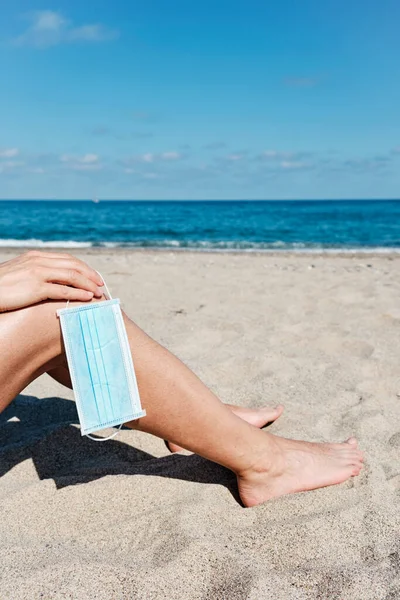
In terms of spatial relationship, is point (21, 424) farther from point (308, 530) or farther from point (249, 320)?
point (249, 320)

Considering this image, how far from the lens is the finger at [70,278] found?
152 cm

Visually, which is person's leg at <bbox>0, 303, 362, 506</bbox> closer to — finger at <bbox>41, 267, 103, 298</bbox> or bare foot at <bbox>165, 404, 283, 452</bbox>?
finger at <bbox>41, 267, 103, 298</bbox>

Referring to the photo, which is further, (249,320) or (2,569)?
(249,320)

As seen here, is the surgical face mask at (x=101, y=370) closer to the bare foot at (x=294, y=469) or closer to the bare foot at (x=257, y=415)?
the bare foot at (x=294, y=469)

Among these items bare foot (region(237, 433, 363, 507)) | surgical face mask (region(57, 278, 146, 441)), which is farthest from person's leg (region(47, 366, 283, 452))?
surgical face mask (region(57, 278, 146, 441))

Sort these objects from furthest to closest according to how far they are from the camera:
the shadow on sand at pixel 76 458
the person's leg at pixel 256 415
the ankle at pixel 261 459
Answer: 1. the person's leg at pixel 256 415
2. the shadow on sand at pixel 76 458
3. the ankle at pixel 261 459

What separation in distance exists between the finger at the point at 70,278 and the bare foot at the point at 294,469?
0.78 m

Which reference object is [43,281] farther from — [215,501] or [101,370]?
[215,501]

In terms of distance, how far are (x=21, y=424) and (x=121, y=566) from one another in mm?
1211

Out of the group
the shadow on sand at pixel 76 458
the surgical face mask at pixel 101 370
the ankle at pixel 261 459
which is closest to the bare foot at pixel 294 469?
the ankle at pixel 261 459

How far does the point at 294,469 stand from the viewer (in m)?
1.95

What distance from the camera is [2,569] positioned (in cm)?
153

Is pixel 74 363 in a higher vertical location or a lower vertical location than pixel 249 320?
higher

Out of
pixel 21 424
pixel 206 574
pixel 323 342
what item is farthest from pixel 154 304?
pixel 206 574
